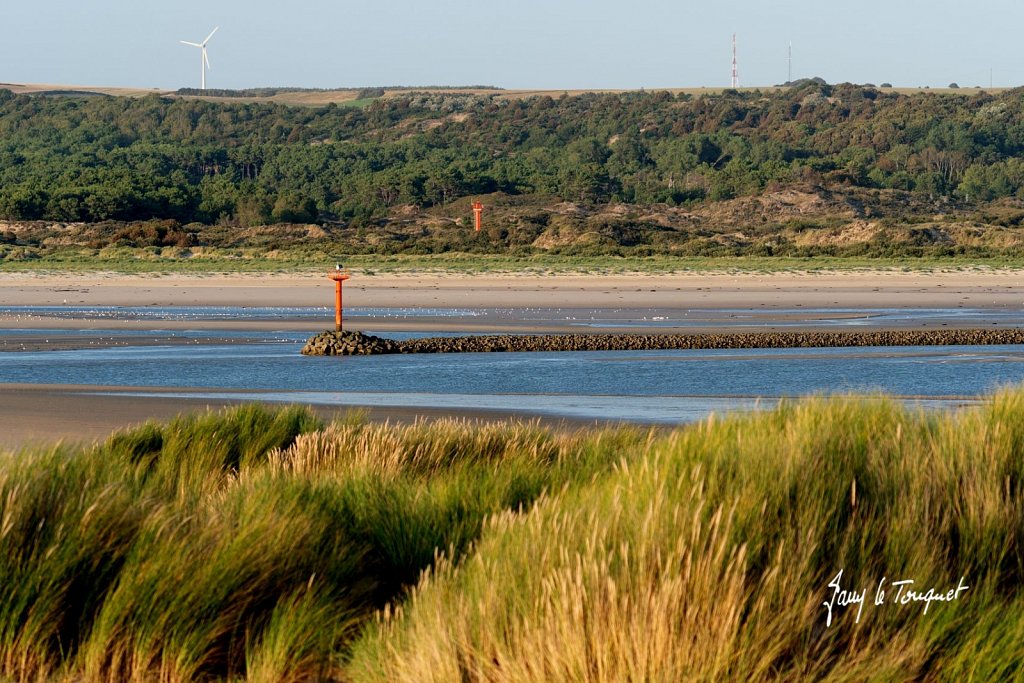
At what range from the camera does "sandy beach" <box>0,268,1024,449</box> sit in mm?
26306

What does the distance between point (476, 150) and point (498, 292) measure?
7584 cm

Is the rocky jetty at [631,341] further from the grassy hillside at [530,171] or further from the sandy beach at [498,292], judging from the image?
the grassy hillside at [530,171]

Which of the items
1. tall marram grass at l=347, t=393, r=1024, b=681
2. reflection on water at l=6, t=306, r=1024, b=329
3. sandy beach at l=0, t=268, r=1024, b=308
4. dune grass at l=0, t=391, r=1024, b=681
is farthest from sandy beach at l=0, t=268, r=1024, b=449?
tall marram grass at l=347, t=393, r=1024, b=681

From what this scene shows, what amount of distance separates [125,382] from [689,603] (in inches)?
464

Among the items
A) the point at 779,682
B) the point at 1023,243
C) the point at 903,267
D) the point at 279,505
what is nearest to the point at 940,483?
the point at 779,682

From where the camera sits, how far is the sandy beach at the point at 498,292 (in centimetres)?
2631

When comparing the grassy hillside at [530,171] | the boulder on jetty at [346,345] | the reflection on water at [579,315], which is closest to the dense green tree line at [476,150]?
the grassy hillside at [530,171]

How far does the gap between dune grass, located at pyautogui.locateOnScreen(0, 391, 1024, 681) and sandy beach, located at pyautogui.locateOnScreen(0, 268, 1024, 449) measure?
15558 mm

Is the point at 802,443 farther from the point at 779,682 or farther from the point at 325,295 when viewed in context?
the point at 325,295

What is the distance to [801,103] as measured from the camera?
4692 inches

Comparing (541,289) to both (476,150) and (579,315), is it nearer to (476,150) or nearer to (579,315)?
(579,315)

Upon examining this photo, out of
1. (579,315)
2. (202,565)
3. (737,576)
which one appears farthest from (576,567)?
(579,315)

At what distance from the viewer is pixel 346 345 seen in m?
18.0

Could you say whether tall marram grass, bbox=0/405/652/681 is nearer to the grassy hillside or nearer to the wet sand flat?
the wet sand flat
